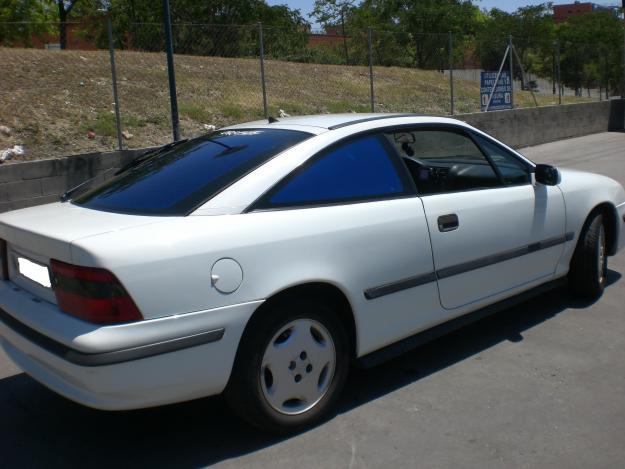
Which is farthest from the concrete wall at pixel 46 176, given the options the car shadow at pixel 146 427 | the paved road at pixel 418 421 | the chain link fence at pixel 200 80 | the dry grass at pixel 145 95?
the car shadow at pixel 146 427

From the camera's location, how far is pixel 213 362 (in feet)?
10.0

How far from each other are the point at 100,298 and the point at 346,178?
148 cm

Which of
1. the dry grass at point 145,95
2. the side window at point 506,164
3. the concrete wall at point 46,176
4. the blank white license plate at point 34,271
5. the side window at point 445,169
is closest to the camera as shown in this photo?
the blank white license plate at point 34,271

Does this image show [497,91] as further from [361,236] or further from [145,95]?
[361,236]

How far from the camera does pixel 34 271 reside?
331 cm

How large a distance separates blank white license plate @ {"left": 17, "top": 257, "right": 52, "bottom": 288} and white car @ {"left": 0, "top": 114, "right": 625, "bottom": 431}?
0.5 inches

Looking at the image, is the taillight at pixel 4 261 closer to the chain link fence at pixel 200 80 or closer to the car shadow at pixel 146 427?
the car shadow at pixel 146 427

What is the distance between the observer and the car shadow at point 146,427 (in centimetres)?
333

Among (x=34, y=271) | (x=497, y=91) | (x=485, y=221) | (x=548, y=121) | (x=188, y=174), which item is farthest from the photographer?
(x=548, y=121)

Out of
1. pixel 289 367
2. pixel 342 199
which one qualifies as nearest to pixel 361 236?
pixel 342 199

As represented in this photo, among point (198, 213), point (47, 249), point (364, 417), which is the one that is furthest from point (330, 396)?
point (47, 249)

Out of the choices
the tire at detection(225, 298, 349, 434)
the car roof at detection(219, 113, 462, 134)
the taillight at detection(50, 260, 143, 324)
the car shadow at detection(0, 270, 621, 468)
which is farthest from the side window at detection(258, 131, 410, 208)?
the car shadow at detection(0, 270, 621, 468)

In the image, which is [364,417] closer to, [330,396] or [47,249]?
[330,396]

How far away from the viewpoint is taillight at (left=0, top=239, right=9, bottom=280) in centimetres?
362
